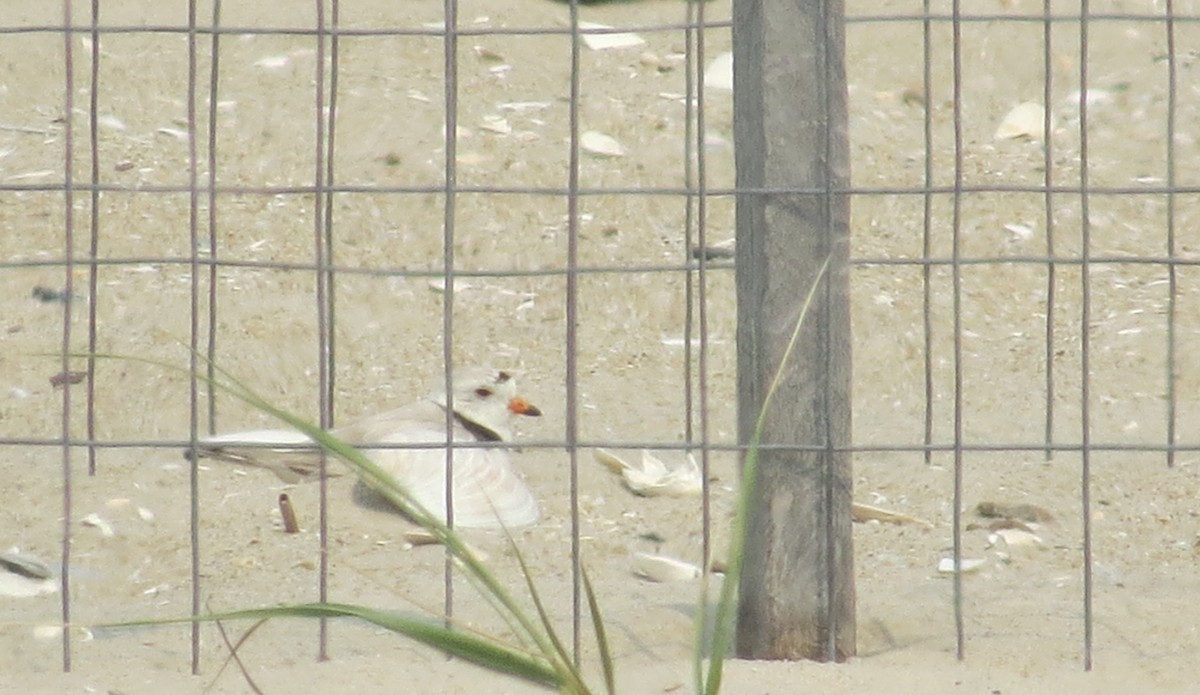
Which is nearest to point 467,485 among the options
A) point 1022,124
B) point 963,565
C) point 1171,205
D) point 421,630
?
point 963,565

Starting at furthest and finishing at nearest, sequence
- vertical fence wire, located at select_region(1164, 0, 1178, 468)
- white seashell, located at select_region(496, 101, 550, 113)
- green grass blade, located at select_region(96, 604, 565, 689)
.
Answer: white seashell, located at select_region(496, 101, 550, 113) < vertical fence wire, located at select_region(1164, 0, 1178, 468) < green grass blade, located at select_region(96, 604, 565, 689)

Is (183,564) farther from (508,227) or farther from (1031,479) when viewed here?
(508,227)

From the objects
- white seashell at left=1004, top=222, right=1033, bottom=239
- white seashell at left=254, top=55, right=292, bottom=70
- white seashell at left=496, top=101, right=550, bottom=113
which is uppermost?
white seashell at left=254, top=55, right=292, bottom=70

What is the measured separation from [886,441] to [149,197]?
296cm

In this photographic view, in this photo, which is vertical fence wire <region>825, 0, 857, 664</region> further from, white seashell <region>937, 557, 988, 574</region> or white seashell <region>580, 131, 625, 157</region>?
white seashell <region>580, 131, 625, 157</region>

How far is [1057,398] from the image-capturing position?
5395mm

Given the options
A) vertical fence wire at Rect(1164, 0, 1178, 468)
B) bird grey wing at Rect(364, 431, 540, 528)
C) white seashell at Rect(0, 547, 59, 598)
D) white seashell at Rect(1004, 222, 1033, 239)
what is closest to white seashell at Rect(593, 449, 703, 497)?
bird grey wing at Rect(364, 431, 540, 528)

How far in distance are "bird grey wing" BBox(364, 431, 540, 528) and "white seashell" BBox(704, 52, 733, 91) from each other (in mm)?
3071

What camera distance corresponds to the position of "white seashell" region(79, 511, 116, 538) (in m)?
4.17

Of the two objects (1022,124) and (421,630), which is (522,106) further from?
(421,630)

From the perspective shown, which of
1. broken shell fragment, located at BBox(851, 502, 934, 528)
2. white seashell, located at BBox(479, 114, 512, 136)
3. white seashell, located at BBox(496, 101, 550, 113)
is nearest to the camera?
broken shell fragment, located at BBox(851, 502, 934, 528)

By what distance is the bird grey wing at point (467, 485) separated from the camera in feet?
13.6

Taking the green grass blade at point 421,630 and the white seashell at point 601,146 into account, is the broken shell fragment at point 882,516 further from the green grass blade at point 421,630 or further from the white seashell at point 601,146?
the white seashell at point 601,146

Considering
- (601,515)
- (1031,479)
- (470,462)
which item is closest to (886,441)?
(1031,479)
